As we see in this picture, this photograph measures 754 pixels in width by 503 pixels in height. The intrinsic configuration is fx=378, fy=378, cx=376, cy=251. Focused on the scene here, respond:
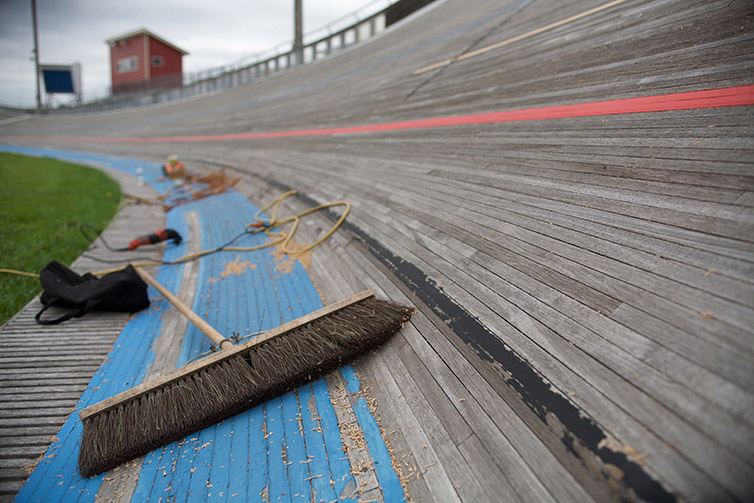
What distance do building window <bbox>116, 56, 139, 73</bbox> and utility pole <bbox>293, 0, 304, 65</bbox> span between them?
23.8 m

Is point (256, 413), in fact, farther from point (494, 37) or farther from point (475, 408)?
point (494, 37)

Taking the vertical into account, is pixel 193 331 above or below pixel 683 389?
below

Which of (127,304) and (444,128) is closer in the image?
(127,304)

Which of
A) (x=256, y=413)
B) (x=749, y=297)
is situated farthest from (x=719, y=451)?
(x=256, y=413)

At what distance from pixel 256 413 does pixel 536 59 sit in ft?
20.8

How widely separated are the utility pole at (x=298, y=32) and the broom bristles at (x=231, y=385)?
22.8 m

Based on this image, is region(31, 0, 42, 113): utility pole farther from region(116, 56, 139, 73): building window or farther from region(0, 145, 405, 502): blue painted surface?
region(0, 145, 405, 502): blue painted surface

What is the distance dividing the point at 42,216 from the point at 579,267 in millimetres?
9974

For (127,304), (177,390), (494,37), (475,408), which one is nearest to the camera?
(475,408)

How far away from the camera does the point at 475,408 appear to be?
2.09 m

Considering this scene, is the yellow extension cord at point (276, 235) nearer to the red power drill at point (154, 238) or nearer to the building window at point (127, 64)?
the red power drill at point (154, 238)

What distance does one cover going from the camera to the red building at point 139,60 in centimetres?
3625

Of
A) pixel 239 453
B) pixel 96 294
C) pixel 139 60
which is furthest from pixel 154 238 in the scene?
pixel 139 60

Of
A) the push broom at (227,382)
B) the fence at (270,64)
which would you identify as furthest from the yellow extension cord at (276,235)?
the fence at (270,64)
